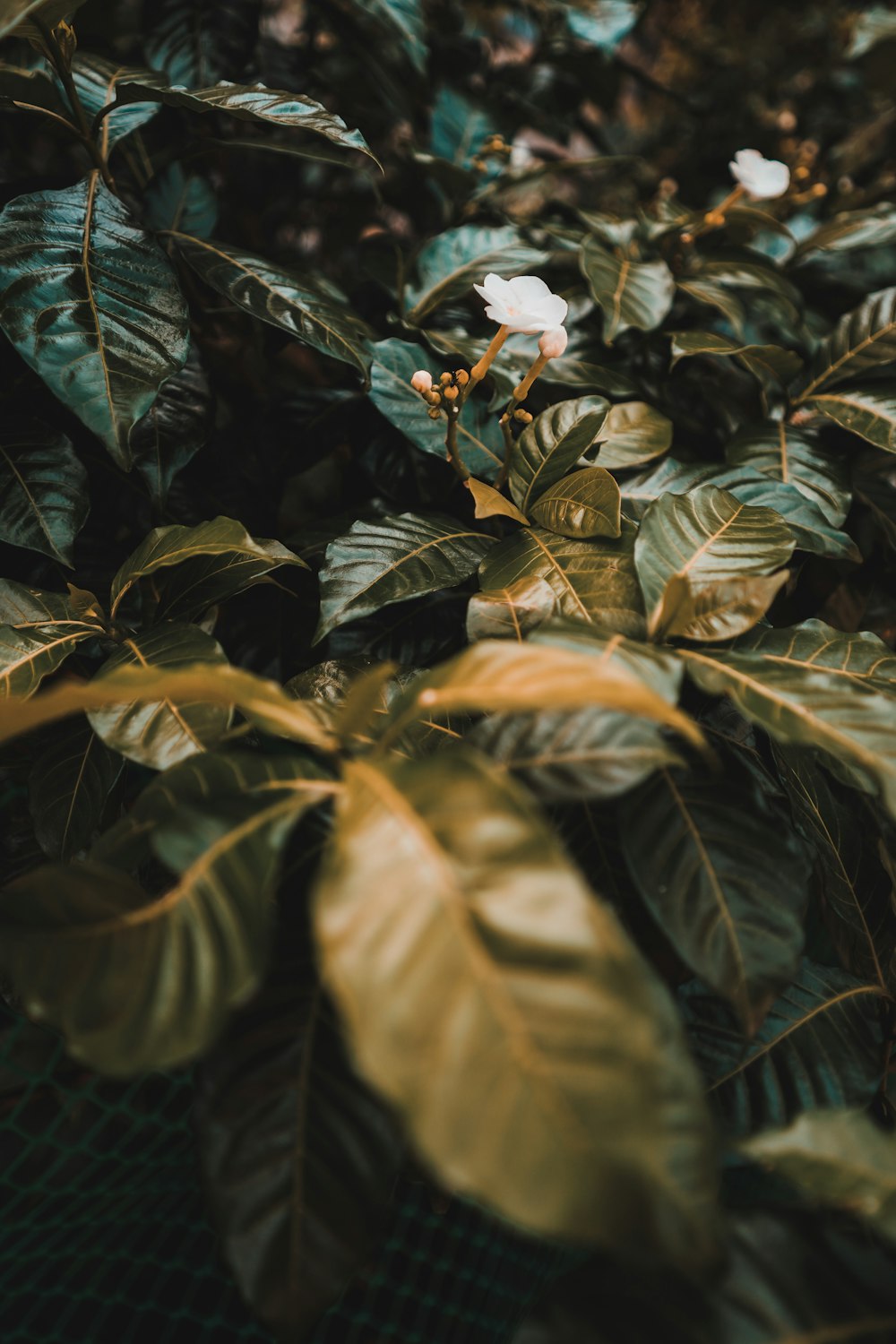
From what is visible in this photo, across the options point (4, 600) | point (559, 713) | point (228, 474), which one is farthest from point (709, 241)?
point (4, 600)

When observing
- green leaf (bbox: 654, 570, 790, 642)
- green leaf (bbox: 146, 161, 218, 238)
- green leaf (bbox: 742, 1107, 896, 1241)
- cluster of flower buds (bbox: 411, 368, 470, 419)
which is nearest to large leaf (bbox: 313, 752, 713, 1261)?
green leaf (bbox: 742, 1107, 896, 1241)

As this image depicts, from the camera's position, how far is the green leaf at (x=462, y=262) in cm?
104

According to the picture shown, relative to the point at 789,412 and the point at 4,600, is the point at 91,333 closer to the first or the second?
the point at 4,600

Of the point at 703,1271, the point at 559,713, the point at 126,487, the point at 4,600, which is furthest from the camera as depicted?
the point at 126,487

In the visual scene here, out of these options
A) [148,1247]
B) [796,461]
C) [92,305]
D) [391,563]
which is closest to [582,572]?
[391,563]

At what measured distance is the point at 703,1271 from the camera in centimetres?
42

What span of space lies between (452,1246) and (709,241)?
5.03 feet

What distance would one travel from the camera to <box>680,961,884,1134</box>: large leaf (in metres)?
0.69

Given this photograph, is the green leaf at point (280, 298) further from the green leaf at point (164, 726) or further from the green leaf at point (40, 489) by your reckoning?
the green leaf at point (164, 726)

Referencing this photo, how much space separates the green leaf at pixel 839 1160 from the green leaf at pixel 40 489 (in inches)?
29.4

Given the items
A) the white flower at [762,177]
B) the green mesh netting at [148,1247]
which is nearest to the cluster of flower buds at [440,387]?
the white flower at [762,177]

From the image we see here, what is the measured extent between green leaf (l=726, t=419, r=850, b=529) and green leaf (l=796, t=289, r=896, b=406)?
0.32 ft

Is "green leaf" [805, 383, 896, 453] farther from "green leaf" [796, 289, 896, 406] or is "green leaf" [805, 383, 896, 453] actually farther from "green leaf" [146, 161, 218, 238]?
"green leaf" [146, 161, 218, 238]

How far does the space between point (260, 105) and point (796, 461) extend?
28.6 inches
